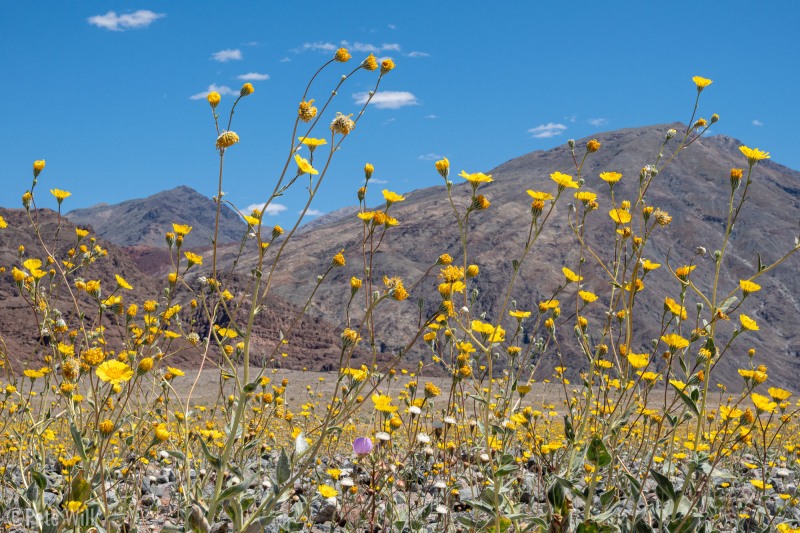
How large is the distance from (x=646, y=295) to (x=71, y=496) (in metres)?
80.1

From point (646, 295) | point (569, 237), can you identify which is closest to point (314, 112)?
point (646, 295)

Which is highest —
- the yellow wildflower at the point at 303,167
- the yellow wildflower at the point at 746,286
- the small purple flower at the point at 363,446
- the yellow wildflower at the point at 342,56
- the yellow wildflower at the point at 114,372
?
the yellow wildflower at the point at 342,56

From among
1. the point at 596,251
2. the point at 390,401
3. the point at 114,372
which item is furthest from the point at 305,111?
the point at 596,251

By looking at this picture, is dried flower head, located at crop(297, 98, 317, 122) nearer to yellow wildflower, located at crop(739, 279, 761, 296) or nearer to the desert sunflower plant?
the desert sunflower plant

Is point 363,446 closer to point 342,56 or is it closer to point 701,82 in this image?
point 342,56

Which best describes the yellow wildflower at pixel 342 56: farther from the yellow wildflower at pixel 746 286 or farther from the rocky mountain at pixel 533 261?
the rocky mountain at pixel 533 261

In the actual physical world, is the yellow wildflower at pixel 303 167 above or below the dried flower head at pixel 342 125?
below

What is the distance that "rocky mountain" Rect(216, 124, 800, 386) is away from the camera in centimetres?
6912

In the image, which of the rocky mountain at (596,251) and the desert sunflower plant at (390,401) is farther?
the rocky mountain at (596,251)

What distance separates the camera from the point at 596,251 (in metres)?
86.2

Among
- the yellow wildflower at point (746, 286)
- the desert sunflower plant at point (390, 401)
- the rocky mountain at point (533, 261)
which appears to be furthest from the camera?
the rocky mountain at point (533, 261)

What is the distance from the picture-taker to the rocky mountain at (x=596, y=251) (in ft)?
227

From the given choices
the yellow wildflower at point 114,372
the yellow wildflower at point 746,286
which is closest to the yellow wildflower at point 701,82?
the yellow wildflower at point 746,286

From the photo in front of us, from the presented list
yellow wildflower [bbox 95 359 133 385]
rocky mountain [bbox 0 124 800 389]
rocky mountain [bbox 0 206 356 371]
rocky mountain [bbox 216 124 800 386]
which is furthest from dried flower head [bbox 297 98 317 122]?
rocky mountain [bbox 216 124 800 386]
